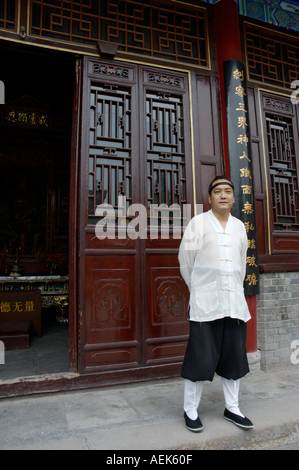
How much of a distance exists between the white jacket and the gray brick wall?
1531 mm

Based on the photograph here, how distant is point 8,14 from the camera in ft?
10.8

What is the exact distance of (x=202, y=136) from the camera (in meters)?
3.87

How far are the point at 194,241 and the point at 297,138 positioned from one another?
2.94 m

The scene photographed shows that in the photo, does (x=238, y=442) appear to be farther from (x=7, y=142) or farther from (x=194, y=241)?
(x=7, y=142)

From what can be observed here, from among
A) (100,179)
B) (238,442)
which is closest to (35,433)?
(238,442)

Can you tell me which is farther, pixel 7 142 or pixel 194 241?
pixel 7 142

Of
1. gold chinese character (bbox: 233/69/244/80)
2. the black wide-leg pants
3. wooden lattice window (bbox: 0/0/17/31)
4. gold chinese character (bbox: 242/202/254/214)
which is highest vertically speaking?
wooden lattice window (bbox: 0/0/17/31)

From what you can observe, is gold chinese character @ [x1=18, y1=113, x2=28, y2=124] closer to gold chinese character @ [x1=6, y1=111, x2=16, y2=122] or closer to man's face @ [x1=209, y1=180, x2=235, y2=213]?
gold chinese character @ [x1=6, y1=111, x2=16, y2=122]

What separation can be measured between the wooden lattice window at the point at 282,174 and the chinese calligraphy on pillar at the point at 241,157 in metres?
0.63

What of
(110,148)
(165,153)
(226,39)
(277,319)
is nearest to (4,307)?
(110,148)

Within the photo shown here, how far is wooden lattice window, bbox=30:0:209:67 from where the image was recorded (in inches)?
135

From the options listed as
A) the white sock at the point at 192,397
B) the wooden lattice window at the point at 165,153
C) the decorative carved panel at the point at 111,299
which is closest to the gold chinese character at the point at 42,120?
the wooden lattice window at the point at 165,153

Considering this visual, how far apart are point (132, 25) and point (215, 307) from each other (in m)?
3.32

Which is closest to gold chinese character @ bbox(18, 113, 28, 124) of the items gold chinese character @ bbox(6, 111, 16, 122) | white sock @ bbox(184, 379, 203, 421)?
gold chinese character @ bbox(6, 111, 16, 122)
